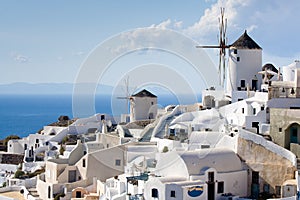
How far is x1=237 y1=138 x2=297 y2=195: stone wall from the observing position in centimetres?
3030

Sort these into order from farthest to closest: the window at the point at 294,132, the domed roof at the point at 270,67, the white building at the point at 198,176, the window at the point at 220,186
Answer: the domed roof at the point at 270,67, the window at the point at 294,132, the window at the point at 220,186, the white building at the point at 198,176

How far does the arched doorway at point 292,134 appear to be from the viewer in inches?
1244

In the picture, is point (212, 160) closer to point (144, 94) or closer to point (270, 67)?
point (270, 67)

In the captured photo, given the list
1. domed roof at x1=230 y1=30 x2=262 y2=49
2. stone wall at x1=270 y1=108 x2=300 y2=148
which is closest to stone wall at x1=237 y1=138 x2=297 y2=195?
stone wall at x1=270 y1=108 x2=300 y2=148

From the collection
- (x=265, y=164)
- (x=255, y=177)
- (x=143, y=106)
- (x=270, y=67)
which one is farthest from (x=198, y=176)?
(x=143, y=106)

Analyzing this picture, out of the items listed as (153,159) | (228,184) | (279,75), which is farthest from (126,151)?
(279,75)

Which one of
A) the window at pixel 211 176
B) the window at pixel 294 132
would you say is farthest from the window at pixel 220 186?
Answer: the window at pixel 294 132

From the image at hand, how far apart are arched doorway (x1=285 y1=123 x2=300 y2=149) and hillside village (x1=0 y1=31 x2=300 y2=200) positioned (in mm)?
48

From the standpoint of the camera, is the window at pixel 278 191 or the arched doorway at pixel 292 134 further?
the arched doorway at pixel 292 134

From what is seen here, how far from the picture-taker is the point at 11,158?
50250 millimetres

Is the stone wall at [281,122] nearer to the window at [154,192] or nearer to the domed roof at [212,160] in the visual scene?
the domed roof at [212,160]

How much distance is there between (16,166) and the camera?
47.0 metres

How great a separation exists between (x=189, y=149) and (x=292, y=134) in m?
5.52

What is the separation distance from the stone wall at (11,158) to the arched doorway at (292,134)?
23.8 m
